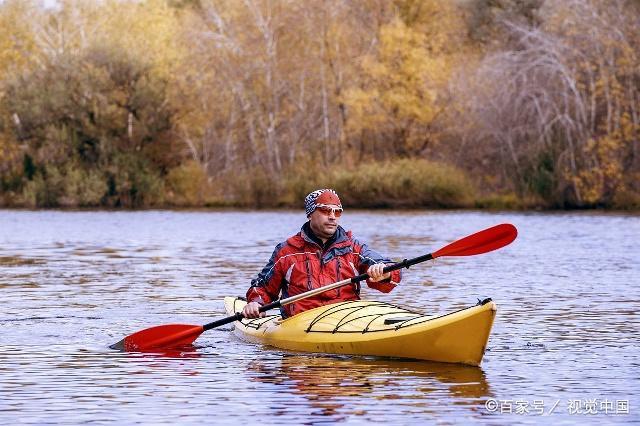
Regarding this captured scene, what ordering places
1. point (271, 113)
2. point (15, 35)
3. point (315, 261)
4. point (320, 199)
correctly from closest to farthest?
1. point (320, 199)
2. point (315, 261)
3. point (271, 113)
4. point (15, 35)

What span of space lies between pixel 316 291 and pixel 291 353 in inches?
28.2

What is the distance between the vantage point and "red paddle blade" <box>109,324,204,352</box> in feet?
44.5

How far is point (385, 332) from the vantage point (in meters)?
12.4

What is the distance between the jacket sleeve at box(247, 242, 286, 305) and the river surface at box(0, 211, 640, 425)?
514mm

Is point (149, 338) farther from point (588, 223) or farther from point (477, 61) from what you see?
point (477, 61)

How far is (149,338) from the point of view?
535 inches

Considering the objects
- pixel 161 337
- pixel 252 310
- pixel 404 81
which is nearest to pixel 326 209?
pixel 252 310

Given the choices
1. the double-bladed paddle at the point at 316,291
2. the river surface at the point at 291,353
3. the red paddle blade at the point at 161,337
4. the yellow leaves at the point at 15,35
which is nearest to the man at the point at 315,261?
the double-bladed paddle at the point at 316,291

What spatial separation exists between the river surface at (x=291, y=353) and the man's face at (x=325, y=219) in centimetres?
107

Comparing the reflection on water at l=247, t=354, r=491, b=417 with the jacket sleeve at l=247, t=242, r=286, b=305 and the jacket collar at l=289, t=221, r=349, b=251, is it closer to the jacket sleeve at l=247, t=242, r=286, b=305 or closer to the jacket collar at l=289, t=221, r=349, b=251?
the jacket sleeve at l=247, t=242, r=286, b=305

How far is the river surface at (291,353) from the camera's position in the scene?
9.99 metres

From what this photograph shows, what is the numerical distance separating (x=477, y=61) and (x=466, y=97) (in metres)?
4.27

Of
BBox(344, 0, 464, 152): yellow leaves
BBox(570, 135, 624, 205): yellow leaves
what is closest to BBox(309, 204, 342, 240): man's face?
BBox(570, 135, 624, 205): yellow leaves

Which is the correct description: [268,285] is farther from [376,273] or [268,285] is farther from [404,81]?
[404,81]
